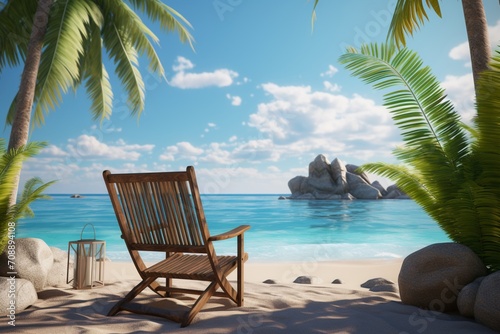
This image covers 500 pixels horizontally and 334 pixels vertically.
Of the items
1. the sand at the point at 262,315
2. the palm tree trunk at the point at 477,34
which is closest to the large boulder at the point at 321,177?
the palm tree trunk at the point at 477,34

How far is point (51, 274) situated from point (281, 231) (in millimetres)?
15521

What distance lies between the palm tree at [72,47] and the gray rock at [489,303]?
4.88 meters

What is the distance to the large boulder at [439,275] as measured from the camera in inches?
126

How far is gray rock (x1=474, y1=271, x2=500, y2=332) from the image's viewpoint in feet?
8.79

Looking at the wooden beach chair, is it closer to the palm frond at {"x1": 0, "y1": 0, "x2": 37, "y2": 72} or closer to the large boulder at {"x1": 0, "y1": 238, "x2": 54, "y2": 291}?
the large boulder at {"x1": 0, "y1": 238, "x2": 54, "y2": 291}

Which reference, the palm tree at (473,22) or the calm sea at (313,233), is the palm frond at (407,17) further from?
the calm sea at (313,233)

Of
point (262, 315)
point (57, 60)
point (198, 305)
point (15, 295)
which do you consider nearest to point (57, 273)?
point (15, 295)

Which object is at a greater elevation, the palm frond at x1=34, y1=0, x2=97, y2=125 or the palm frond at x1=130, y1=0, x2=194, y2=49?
the palm frond at x1=130, y1=0, x2=194, y2=49

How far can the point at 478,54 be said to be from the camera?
4.14 m

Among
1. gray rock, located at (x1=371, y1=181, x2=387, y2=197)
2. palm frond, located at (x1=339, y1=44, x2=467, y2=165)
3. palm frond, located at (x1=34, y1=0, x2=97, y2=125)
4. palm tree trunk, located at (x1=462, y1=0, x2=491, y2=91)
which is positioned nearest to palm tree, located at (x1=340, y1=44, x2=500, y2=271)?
palm frond, located at (x1=339, y1=44, x2=467, y2=165)

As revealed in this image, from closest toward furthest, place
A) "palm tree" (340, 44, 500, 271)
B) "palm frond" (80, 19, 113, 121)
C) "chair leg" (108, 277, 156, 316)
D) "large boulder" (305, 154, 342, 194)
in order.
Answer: "chair leg" (108, 277, 156, 316)
"palm tree" (340, 44, 500, 271)
"palm frond" (80, 19, 113, 121)
"large boulder" (305, 154, 342, 194)

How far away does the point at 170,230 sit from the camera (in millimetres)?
3209

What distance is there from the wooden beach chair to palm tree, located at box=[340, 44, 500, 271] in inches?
84.0

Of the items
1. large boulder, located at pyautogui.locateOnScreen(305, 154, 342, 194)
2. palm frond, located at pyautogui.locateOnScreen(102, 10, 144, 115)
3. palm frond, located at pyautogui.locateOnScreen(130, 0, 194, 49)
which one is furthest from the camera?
large boulder, located at pyautogui.locateOnScreen(305, 154, 342, 194)
